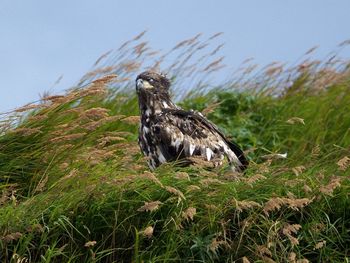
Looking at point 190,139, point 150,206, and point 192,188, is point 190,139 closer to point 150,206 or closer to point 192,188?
point 192,188

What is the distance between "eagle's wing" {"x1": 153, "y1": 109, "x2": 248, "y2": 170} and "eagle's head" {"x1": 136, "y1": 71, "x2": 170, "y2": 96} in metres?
0.26

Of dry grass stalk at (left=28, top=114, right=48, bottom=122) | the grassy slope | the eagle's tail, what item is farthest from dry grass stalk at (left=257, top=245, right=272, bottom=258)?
dry grass stalk at (left=28, top=114, right=48, bottom=122)

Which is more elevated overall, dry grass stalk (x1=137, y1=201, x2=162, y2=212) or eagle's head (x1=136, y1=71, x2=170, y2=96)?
eagle's head (x1=136, y1=71, x2=170, y2=96)

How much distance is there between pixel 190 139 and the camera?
922cm

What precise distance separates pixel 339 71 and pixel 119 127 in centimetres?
400

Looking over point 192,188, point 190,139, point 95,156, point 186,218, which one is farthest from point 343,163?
point 95,156

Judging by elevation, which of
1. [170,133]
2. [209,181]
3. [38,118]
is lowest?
[209,181]

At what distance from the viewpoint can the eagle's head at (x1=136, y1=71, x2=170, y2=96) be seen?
9.45 meters

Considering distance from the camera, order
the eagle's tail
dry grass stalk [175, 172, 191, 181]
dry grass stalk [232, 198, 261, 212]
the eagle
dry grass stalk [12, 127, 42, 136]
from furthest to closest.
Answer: dry grass stalk [12, 127, 42, 136], the eagle's tail, the eagle, dry grass stalk [175, 172, 191, 181], dry grass stalk [232, 198, 261, 212]

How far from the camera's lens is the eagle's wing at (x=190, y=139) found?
9094 mm

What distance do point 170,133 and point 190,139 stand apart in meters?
0.21

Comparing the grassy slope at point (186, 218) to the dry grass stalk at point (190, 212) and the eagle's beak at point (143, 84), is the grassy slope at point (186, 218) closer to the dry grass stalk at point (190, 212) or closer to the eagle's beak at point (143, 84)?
the dry grass stalk at point (190, 212)

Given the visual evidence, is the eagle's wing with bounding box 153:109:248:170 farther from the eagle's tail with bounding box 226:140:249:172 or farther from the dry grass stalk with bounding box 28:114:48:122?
the dry grass stalk with bounding box 28:114:48:122

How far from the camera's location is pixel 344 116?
12914 millimetres
